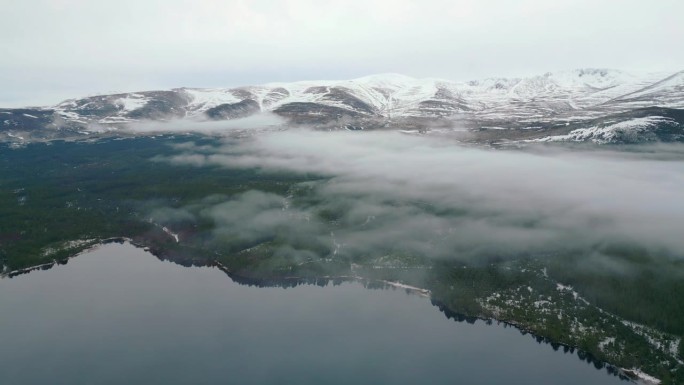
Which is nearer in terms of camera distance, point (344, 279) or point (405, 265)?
point (344, 279)

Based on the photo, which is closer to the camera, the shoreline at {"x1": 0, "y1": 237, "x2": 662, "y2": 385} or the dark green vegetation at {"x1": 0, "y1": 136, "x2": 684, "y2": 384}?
the shoreline at {"x1": 0, "y1": 237, "x2": 662, "y2": 385}

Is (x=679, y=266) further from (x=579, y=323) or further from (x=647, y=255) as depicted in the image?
(x=579, y=323)

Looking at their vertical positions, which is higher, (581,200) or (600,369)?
(581,200)

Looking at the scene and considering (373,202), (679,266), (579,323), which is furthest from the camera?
(373,202)

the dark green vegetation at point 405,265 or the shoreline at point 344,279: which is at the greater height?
the dark green vegetation at point 405,265

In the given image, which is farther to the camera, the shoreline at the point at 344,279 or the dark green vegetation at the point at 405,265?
the dark green vegetation at the point at 405,265

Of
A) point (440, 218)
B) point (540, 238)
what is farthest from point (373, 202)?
point (540, 238)

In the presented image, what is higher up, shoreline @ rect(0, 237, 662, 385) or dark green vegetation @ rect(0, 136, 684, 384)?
dark green vegetation @ rect(0, 136, 684, 384)

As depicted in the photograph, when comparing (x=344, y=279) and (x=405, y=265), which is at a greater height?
(x=405, y=265)
